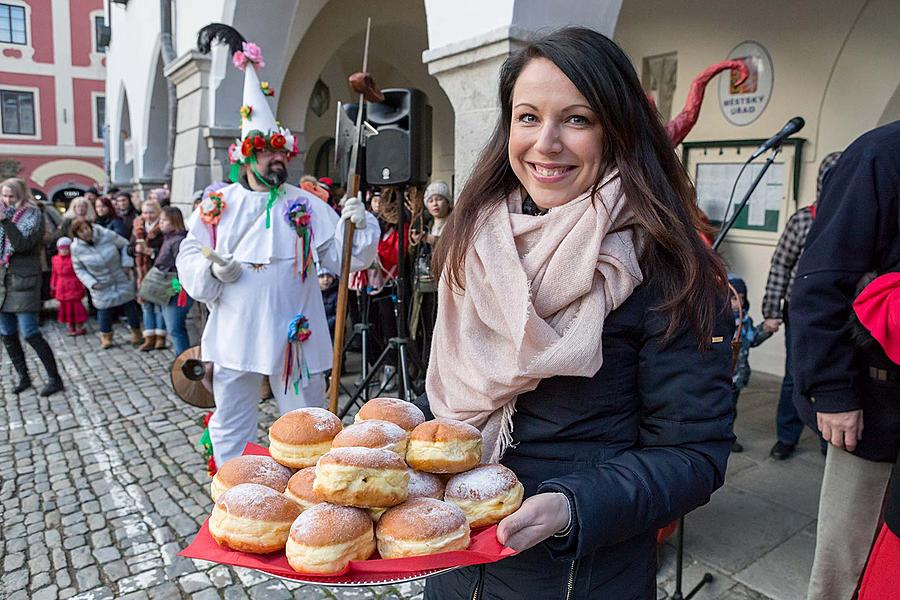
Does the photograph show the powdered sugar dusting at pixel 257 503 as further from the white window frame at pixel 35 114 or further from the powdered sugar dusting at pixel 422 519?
the white window frame at pixel 35 114

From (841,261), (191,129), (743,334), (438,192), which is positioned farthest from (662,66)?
(191,129)

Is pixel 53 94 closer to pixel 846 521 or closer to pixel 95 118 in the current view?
pixel 95 118

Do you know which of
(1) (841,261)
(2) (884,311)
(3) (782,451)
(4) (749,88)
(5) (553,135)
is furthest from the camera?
(4) (749,88)

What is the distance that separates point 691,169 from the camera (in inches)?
254

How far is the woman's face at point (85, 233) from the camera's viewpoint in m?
7.35

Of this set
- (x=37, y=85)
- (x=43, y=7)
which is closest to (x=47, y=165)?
(x=37, y=85)

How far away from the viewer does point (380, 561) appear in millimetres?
993

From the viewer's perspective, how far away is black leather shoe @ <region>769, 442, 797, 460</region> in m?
4.14

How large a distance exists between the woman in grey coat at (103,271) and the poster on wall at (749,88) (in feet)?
23.6

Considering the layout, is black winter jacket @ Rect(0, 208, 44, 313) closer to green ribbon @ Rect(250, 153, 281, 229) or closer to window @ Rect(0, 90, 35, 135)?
green ribbon @ Rect(250, 153, 281, 229)

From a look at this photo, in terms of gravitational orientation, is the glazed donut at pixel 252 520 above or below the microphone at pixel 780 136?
below

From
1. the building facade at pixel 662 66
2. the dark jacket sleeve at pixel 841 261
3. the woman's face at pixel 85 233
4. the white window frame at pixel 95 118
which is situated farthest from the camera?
the white window frame at pixel 95 118

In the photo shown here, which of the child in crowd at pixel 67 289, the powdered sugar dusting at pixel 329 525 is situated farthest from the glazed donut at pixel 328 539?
the child in crowd at pixel 67 289

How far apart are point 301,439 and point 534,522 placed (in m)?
0.48
